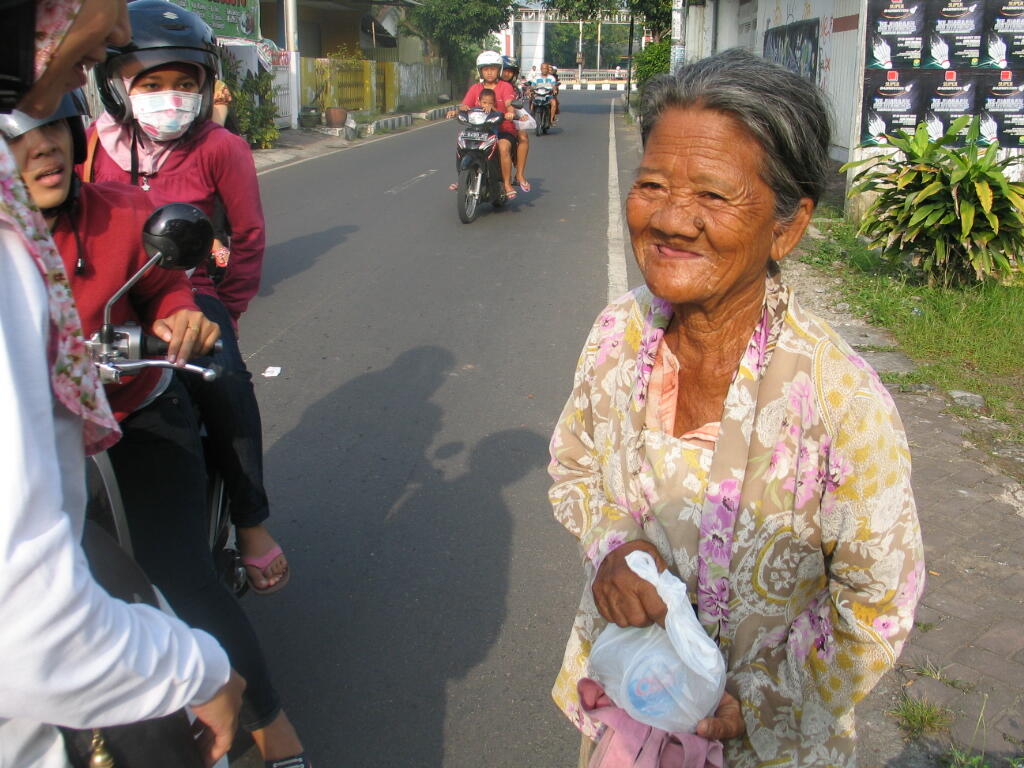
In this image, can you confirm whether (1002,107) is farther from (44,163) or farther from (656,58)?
(656,58)

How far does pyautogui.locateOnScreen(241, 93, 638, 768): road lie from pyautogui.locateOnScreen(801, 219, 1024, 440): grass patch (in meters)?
1.99

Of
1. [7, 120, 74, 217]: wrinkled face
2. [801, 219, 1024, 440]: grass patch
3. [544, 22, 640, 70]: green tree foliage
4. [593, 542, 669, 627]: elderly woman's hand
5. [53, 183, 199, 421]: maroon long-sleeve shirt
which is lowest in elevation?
[801, 219, 1024, 440]: grass patch

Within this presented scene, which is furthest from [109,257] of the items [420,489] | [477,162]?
[477,162]

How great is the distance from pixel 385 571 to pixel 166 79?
1844 mm

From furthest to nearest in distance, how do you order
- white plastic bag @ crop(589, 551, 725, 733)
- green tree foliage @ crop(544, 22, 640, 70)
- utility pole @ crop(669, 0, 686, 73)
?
1. green tree foliage @ crop(544, 22, 640, 70)
2. utility pole @ crop(669, 0, 686, 73)
3. white plastic bag @ crop(589, 551, 725, 733)

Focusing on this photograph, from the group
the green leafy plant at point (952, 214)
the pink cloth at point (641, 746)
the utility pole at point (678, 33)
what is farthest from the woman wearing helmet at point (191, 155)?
the utility pole at point (678, 33)

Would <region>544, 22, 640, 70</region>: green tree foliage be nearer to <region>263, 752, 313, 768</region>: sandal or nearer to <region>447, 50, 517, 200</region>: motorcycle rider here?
<region>447, 50, 517, 200</region>: motorcycle rider

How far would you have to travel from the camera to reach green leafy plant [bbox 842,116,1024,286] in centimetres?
631

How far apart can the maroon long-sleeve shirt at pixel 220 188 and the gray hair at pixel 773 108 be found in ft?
6.29

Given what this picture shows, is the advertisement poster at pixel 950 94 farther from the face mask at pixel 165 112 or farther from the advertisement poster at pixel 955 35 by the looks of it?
the face mask at pixel 165 112

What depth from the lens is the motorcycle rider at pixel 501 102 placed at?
11016 millimetres

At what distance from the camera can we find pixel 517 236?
9.61 meters

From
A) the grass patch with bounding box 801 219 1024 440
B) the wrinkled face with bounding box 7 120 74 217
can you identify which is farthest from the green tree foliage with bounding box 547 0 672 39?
the wrinkled face with bounding box 7 120 74 217

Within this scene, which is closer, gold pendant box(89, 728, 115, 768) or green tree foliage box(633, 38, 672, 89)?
gold pendant box(89, 728, 115, 768)
